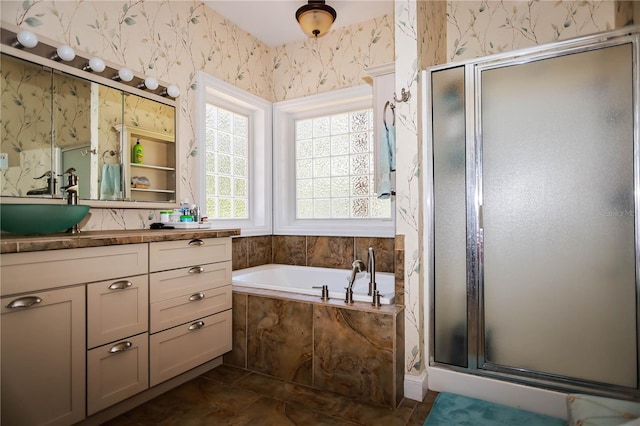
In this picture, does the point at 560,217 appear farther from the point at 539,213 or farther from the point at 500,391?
the point at 500,391

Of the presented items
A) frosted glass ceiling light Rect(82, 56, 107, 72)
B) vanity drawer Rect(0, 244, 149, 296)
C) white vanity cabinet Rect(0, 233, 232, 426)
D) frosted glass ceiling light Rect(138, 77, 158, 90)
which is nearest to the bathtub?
white vanity cabinet Rect(0, 233, 232, 426)

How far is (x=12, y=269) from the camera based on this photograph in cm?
136

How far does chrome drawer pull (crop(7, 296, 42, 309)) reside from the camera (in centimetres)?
136

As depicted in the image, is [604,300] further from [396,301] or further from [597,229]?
[396,301]

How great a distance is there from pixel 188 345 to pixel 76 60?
1.79 metres

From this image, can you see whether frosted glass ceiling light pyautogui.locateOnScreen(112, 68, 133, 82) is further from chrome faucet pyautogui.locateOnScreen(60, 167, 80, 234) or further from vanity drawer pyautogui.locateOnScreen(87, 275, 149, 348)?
vanity drawer pyautogui.locateOnScreen(87, 275, 149, 348)

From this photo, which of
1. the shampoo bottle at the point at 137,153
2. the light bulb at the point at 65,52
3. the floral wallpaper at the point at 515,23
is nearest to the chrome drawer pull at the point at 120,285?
the shampoo bottle at the point at 137,153

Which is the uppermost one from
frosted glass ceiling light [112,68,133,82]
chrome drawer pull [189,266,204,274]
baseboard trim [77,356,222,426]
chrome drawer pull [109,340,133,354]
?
frosted glass ceiling light [112,68,133,82]

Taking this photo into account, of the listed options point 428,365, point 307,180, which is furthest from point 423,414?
point 307,180

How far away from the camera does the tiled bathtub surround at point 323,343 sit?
1947mm

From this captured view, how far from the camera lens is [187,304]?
213 cm

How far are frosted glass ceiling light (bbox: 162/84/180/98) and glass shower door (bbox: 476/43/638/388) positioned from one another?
2015 mm

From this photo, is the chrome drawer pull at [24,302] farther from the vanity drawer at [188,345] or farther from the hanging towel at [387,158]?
the hanging towel at [387,158]

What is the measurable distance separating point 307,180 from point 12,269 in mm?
2518
